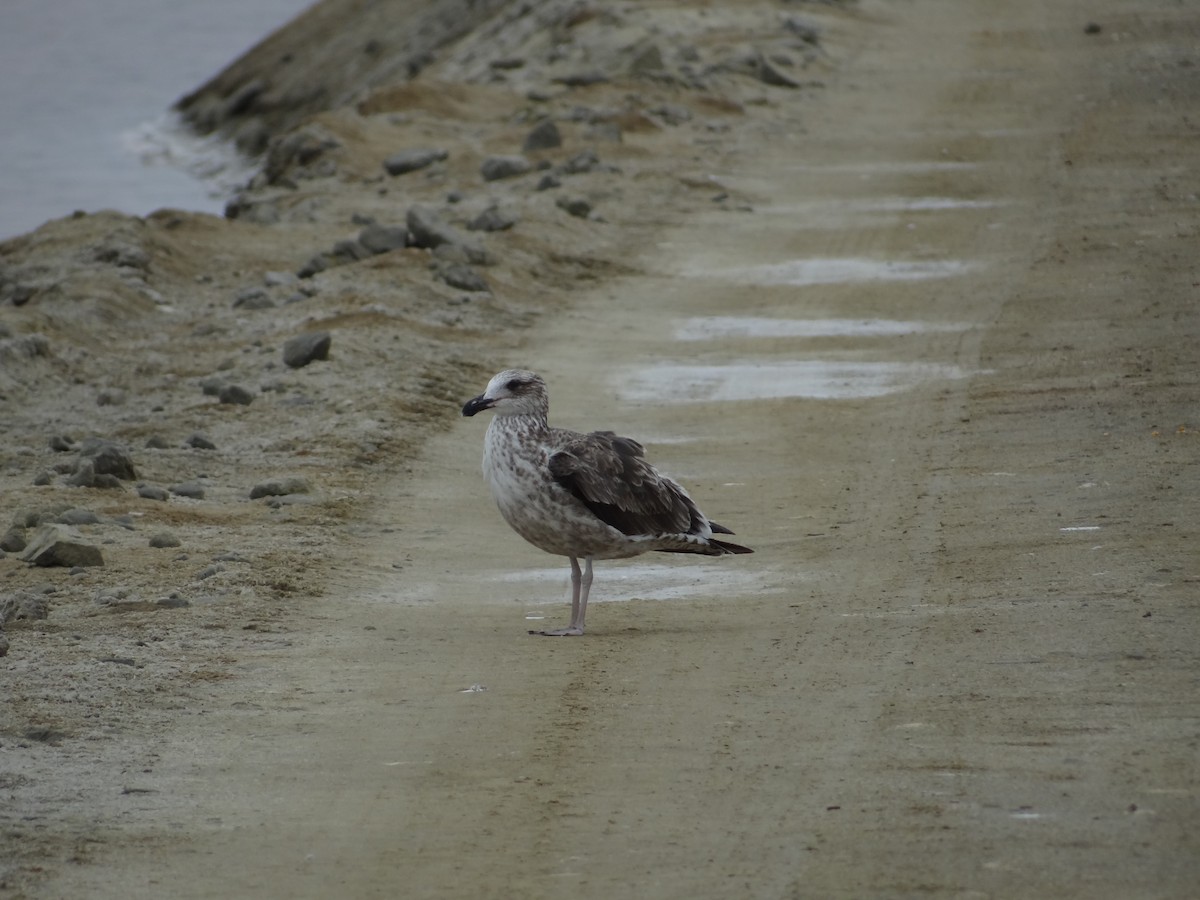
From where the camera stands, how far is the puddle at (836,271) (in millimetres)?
21950

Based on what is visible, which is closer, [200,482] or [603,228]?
[200,482]

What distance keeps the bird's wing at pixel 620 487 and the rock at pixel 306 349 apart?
7.68 m

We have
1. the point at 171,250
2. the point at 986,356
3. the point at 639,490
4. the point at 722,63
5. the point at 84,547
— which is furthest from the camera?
the point at 722,63

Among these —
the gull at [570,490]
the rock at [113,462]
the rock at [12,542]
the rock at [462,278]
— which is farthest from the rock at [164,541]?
the rock at [462,278]

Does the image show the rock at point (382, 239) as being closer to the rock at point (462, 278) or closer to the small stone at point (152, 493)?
the rock at point (462, 278)

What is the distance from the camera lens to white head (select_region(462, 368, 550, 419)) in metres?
10.2

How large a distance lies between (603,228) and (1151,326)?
29.9 ft

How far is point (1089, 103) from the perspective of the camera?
3347cm

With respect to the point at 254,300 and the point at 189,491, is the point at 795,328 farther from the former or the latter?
the point at 189,491

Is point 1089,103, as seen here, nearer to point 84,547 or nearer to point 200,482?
point 200,482

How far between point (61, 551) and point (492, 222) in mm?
13320

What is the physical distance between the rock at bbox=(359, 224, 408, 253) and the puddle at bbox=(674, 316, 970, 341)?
4410mm

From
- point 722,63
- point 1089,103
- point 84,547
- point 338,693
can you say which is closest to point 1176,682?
point 338,693

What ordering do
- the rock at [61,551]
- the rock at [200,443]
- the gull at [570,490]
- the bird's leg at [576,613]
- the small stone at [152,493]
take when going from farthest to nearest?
the rock at [200,443], the small stone at [152,493], the rock at [61,551], the bird's leg at [576,613], the gull at [570,490]
